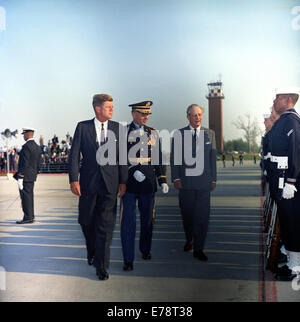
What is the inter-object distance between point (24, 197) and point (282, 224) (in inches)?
179

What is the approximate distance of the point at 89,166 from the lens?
3.84m

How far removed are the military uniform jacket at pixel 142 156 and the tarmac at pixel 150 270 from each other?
71cm

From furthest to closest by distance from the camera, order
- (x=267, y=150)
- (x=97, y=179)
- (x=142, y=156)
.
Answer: (x=267, y=150), (x=142, y=156), (x=97, y=179)

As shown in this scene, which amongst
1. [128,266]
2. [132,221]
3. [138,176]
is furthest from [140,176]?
[128,266]

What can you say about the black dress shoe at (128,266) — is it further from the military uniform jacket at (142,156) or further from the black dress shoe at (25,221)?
the black dress shoe at (25,221)

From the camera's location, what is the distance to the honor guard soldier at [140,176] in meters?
4.16

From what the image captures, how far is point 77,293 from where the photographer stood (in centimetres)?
326

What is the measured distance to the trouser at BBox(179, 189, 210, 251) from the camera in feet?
14.5

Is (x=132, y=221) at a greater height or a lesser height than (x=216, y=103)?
lesser

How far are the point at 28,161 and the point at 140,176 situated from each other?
11.0 feet

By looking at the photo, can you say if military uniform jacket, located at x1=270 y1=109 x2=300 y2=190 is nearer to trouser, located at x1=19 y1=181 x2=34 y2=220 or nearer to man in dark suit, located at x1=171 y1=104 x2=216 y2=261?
man in dark suit, located at x1=171 y1=104 x2=216 y2=261

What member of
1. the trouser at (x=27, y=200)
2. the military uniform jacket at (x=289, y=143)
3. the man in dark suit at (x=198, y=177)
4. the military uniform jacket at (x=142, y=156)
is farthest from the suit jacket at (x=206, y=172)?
the trouser at (x=27, y=200)

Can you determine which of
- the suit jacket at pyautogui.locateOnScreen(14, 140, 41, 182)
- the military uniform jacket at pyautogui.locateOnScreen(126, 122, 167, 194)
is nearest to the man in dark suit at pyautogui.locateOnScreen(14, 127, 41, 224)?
the suit jacket at pyautogui.locateOnScreen(14, 140, 41, 182)

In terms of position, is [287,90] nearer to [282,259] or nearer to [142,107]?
[142,107]
